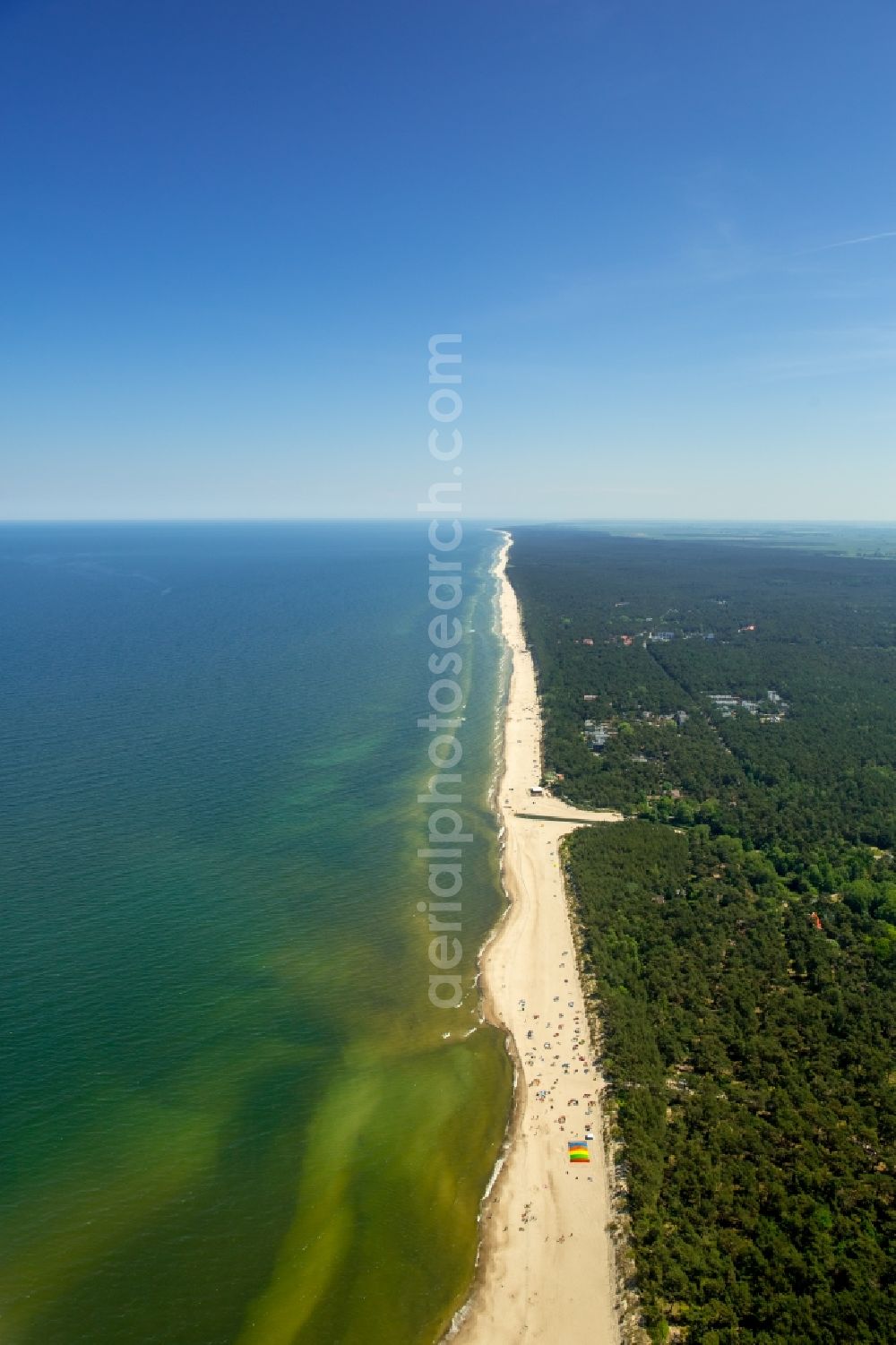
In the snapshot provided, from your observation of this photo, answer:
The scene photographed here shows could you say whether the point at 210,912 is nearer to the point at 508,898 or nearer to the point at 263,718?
the point at 508,898

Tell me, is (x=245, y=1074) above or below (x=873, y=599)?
below

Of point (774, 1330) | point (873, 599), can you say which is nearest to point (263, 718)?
point (774, 1330)

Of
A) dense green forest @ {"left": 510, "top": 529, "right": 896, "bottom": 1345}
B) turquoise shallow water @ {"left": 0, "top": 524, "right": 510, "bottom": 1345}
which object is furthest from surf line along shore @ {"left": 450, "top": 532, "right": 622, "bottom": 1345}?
dense green forest @ {"left": 510, "top": 529, "right": 896, "bottom": 1345}

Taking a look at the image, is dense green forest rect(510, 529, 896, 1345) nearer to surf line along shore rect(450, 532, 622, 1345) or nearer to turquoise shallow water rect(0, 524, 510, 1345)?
surf line along shore rect(450, 532, 622, 1345)

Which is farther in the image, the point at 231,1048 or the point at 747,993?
the point at 747,993

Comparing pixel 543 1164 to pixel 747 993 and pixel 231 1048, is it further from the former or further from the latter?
pixel 231 1048

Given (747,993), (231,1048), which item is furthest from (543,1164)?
(231,1048)
